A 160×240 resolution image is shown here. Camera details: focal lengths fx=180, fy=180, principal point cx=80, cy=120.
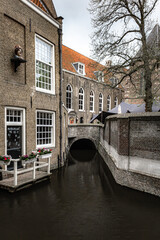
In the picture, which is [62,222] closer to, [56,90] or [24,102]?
[24,102]

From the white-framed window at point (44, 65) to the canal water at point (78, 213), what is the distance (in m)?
4.92

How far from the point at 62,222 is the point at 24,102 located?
5.22m

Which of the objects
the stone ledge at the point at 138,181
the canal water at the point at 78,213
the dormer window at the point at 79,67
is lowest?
the canal water at the point at 78,213

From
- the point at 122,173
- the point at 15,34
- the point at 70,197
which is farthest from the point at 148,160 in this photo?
the point at 15,34

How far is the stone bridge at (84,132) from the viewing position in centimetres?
1708

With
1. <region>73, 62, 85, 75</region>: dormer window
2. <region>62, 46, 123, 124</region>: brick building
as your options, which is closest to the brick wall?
<region>62, 46, 123, 124</region>: brick building

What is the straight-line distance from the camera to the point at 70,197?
630cm

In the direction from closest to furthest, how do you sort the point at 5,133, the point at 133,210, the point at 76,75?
the point at 133,210 → the point at 5,133 → the point at 76,75

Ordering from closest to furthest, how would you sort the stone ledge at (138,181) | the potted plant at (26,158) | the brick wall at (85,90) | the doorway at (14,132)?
the stone ledge at (138,181), the potted plant at (26,158), the doorway at (14,132), the brick wall at (85,90)

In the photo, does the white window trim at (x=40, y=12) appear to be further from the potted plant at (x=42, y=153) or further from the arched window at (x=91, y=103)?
the arched window at (x=91, y=103)

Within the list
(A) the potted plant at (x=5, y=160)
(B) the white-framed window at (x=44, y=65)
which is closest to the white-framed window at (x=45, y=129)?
(B) the white-framed window at (x=44, y=65)

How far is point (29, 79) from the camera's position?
8320mm

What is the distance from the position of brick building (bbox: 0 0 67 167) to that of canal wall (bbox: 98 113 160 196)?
13.0 feet

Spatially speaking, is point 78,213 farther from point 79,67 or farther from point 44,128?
point 79,67
